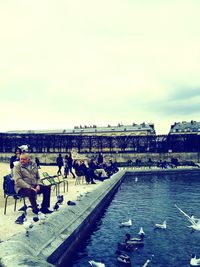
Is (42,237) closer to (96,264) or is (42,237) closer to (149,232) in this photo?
(96,264)

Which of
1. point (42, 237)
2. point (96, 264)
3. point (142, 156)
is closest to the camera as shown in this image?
point (42, 237)

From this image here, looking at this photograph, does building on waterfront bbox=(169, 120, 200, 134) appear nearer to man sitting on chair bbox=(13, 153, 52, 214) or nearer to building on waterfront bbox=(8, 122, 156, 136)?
building on waterfront bbox=(8, 122, 156, 136)

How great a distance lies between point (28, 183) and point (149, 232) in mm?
4132

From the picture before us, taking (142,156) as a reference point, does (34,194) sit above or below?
above

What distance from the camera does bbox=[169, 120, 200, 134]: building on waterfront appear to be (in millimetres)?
104562

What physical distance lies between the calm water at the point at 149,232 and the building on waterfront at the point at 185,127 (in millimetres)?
88116

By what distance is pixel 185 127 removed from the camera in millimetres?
106812

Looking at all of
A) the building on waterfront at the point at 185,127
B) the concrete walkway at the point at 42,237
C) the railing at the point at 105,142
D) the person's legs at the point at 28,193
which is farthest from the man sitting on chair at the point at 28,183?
the building on waterfront at the point at 185,127

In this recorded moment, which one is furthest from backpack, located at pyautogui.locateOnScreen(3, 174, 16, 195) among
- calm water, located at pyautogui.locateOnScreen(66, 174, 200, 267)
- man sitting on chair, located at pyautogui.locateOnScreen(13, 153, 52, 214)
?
calm water, located at pyautogui.locateOnScreen(66, 174, 200, 267)

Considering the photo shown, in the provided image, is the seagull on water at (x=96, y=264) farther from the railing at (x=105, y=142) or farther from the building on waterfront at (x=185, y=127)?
the building on waterfront at (x=185, y=127)

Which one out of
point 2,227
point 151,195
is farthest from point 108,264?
point 151,195

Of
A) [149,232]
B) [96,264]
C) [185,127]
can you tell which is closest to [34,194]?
[96,264]

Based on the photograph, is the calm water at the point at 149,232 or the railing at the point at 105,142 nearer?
the calm water at the point at 149,232

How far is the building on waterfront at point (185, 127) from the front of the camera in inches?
4117
